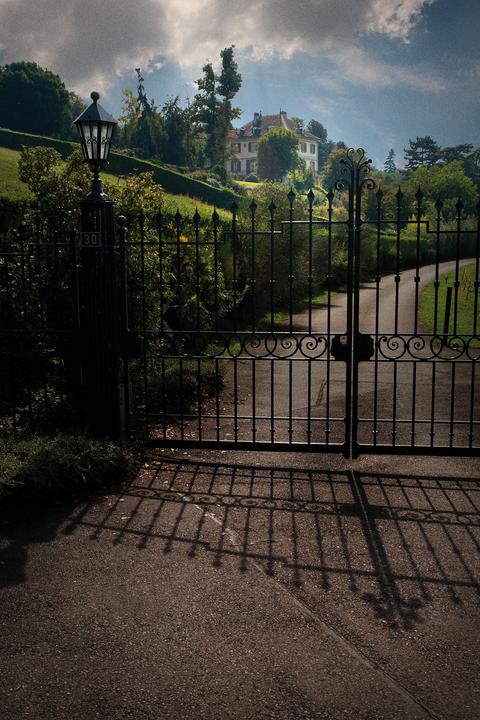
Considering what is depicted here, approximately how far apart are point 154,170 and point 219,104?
3012 centimetres

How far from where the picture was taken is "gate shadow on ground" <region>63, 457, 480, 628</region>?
178 inches

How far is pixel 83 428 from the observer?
7.22 meters

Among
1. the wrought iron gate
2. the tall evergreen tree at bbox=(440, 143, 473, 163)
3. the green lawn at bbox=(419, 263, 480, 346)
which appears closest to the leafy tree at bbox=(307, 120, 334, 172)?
the tall evergreen tree at bbox=(440, 143, 473, 163)

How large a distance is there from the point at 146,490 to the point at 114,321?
1.73 m

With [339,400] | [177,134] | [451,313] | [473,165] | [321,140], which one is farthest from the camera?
[321,140]

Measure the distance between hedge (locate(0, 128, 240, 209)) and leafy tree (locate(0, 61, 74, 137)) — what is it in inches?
264

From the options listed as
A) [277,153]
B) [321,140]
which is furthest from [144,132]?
[321,140]

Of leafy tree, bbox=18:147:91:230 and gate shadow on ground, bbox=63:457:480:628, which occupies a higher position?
leafy tree, bbox=18:147:91:230

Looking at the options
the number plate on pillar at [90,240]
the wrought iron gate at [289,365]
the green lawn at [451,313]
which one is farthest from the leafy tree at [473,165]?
the number plate on pillar at [90,240]

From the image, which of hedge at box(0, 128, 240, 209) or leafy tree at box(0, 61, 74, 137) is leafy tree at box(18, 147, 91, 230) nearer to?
hedge at box(0, 128, 240, 209)

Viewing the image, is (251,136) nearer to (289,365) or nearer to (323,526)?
(289,365)

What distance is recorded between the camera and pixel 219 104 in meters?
73.1

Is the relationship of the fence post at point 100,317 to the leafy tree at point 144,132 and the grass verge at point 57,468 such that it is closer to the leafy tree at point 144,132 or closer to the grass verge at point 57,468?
the grass verge at point 57,468

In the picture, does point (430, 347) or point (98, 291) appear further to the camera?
point (98, 291)
